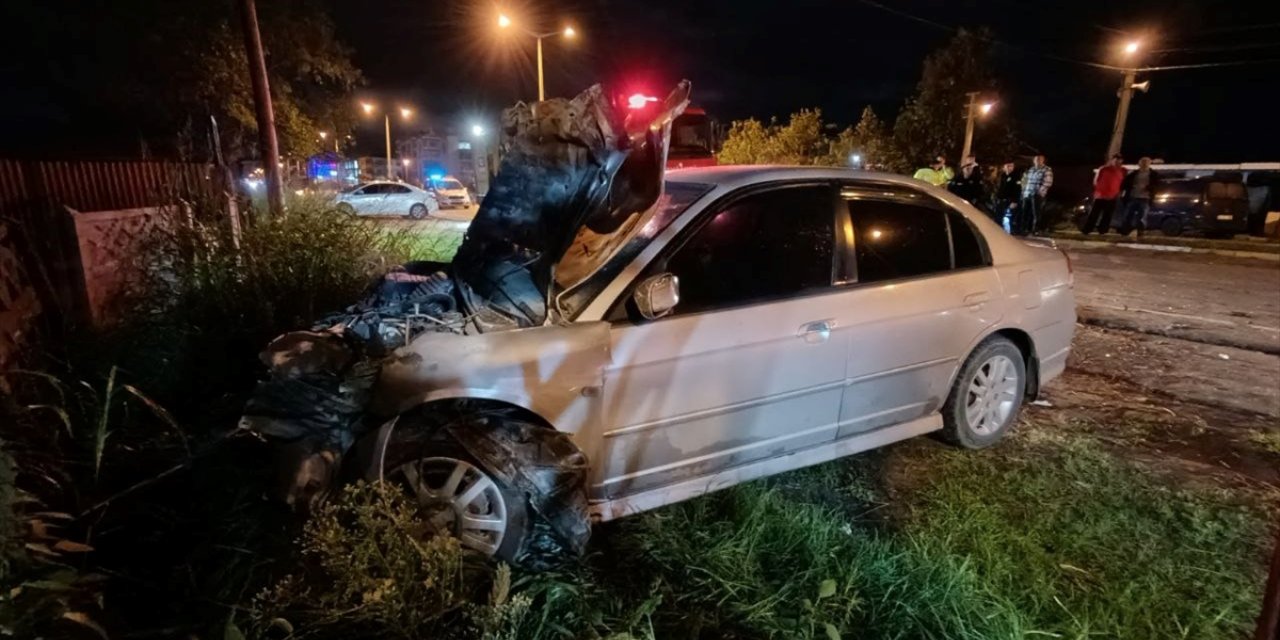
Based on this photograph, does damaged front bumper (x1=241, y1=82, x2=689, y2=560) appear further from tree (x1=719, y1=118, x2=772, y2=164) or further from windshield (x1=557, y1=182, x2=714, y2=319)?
tree (x1=719, y1=118, x2=772, y2=164)

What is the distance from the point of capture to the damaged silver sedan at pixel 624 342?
8.04 ft

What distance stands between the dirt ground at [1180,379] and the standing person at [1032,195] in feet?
16.0

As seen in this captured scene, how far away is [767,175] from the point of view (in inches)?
124

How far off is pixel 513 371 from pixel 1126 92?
75.2ft

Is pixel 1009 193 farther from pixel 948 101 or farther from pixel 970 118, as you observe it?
pixel 948 101

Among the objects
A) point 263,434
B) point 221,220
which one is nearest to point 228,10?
point 221,220

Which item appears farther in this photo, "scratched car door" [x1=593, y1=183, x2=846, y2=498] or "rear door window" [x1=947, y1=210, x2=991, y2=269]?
"rear door window" [x1=947, y1=210, x2=991, y2=269]

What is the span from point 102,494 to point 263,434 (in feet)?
3.05

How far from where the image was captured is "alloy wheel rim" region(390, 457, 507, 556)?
98.6 inches

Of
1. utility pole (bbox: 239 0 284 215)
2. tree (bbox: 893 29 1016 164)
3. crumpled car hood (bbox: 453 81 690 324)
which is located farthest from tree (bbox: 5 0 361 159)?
tree (bbox: 893 29 1016 164)

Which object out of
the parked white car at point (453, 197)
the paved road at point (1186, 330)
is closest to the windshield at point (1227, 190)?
the paved road at point (1186, 330)

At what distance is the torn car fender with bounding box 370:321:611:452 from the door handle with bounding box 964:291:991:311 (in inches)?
80.9

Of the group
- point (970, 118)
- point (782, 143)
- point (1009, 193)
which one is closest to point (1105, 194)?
point (1009, 193)

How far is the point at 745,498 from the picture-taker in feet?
9.96
